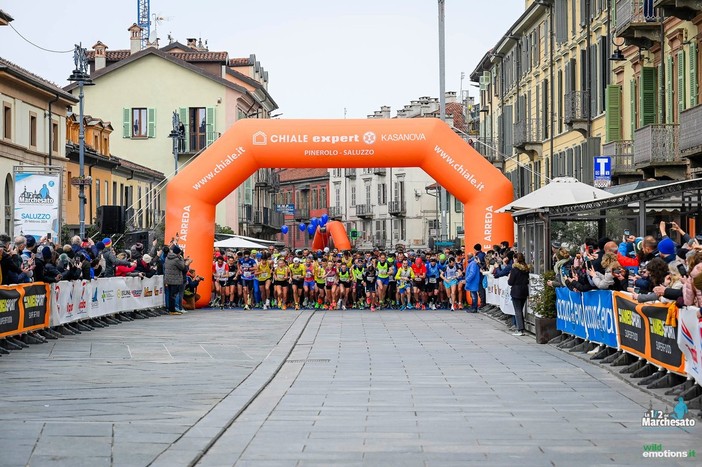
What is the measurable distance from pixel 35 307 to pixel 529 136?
34356 mm

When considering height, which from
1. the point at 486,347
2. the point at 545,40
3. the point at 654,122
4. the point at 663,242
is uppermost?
the point at 545,40

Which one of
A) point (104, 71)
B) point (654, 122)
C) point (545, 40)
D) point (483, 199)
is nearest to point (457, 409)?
point (483, 199)

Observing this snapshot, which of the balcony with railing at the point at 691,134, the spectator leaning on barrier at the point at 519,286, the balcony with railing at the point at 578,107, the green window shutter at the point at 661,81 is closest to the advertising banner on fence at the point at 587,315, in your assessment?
the spectator leaning on barrier at the point at 519,286

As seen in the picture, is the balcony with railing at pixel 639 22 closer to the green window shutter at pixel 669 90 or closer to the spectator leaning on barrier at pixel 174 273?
the green window shutter at pixel 669 90

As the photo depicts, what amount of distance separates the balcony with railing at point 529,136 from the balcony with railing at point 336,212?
64190 mm

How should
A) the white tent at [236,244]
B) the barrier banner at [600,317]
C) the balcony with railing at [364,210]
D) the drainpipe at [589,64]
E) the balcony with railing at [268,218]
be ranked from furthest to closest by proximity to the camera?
the balcony with railing at [364,210], the balcony with railing at [268,218], the white tent at [236,244], the drainpipe at [589,64], the barrier banner at [600,317]

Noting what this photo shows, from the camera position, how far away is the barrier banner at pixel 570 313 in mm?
18998

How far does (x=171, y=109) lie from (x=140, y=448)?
61549 millimetres

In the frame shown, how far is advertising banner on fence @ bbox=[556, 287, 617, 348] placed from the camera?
17.0m

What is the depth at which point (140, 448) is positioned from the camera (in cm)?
1000

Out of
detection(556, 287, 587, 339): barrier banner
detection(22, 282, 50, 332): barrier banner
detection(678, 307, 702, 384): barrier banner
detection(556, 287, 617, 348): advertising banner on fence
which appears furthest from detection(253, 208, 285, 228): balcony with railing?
detection(678, 307, 702, 384): barrier banner

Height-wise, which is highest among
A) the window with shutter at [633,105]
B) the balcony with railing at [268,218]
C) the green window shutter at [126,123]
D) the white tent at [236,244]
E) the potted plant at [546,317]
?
the green window shutter at [126,123]

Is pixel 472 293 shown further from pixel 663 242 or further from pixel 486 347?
pixel 663 242

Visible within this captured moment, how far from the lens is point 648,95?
34344 mm
